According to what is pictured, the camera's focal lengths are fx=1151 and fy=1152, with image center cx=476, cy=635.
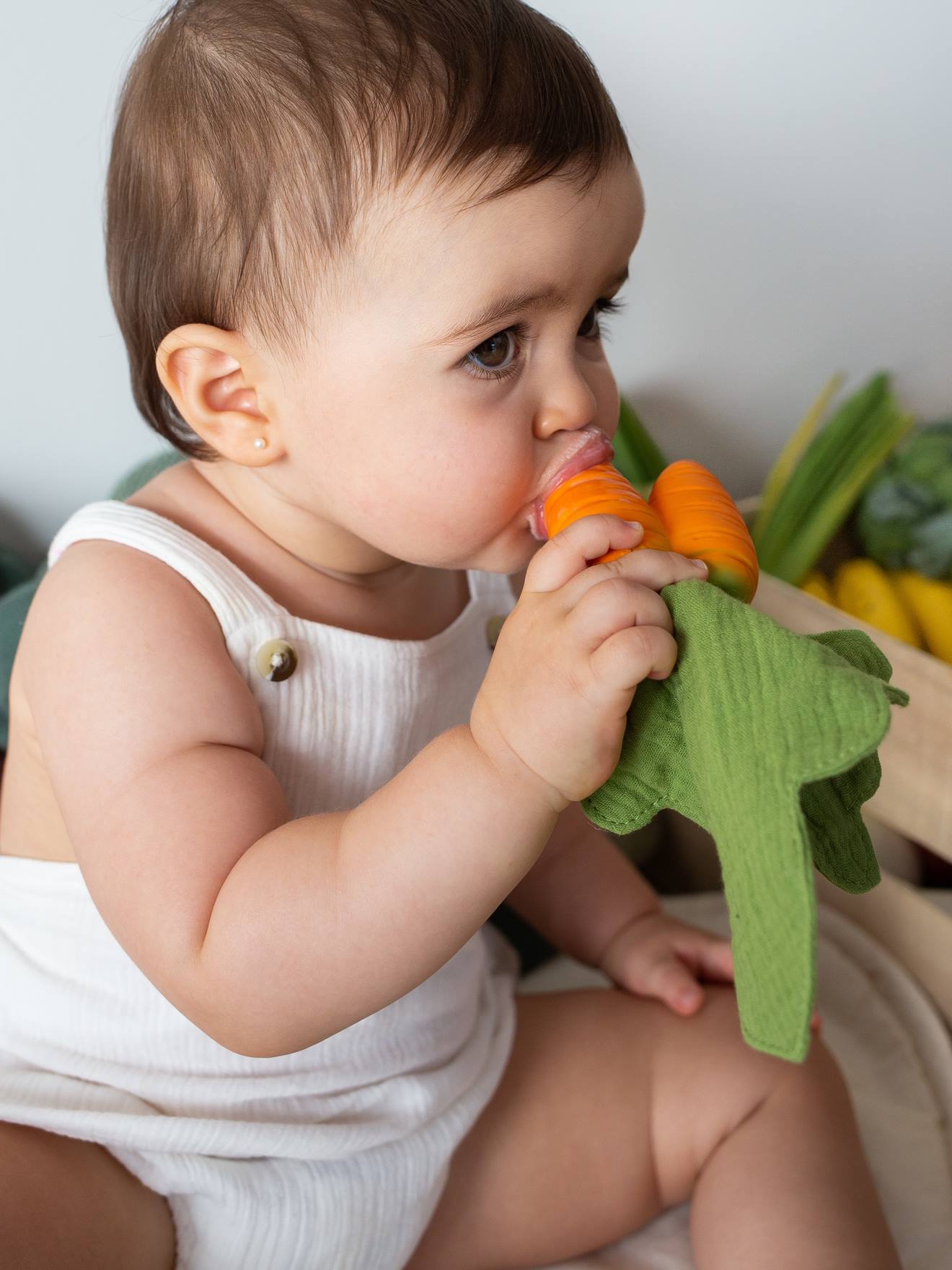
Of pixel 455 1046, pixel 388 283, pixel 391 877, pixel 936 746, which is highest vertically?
pixel 388 283

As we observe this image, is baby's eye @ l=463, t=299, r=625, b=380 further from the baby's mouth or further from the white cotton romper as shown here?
the white cotton romper

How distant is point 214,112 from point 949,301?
1.08m

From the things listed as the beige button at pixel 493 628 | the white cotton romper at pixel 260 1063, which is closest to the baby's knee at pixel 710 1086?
the white cotton romper at pixel 260 1063

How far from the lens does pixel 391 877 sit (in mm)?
660

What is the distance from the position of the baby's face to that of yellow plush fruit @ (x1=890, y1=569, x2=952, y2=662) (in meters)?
0.59

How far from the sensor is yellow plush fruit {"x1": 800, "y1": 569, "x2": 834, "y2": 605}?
4.31 ft

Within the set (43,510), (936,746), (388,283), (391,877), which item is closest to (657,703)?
(391,877)

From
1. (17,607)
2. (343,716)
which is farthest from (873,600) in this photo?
(17,607)

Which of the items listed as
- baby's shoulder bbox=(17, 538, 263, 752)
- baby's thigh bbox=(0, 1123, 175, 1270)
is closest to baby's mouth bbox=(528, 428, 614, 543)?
baby's shoulder bbox=(17, 538, 263, 752)

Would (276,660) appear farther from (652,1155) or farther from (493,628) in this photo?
(652,1155)

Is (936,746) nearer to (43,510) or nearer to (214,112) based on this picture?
(214,112)

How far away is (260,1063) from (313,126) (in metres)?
0.65

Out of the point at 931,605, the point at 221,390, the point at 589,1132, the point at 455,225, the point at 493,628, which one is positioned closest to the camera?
the point at 455,225

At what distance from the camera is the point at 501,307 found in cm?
71
